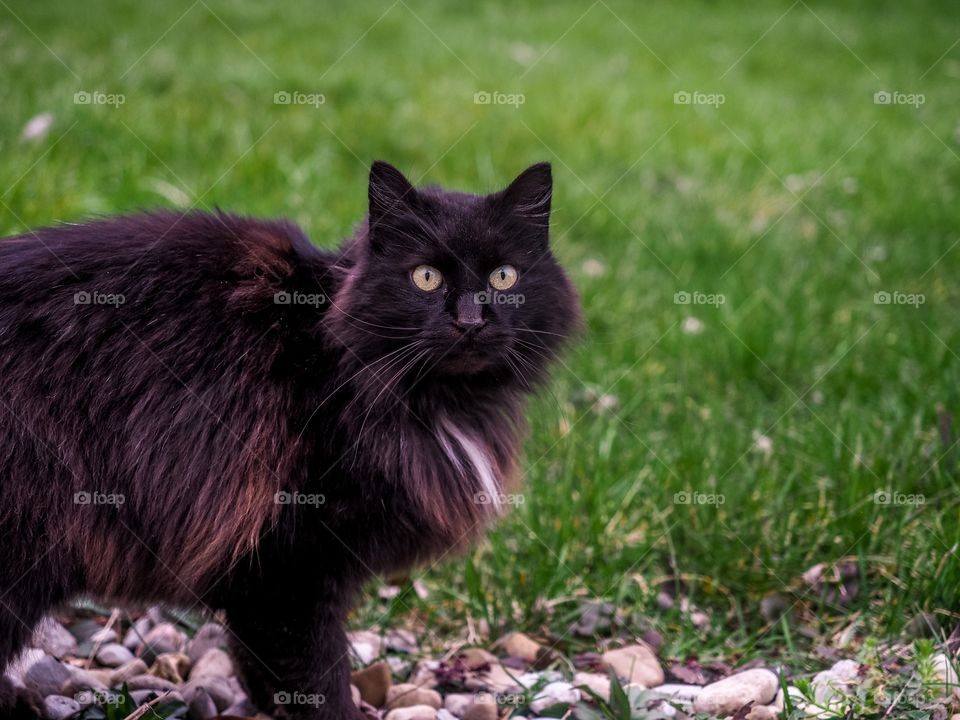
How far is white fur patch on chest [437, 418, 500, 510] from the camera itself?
244 cm

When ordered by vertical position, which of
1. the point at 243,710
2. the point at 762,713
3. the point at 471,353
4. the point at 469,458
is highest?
the point at 471,353

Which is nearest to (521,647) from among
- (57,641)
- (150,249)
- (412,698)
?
(412,698)

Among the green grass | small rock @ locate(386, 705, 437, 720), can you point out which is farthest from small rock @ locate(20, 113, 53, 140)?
small rock @ locate(386, 705, 437, 720)

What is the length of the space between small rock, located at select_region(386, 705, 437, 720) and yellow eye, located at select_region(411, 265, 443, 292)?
1.08m

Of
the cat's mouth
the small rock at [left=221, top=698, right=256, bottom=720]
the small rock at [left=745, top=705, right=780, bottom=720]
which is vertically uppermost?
the cat's mouth

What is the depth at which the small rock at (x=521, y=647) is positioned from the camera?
9.39ft

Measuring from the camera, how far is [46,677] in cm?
258

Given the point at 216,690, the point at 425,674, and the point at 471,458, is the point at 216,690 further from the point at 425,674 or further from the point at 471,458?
the point at 471,458

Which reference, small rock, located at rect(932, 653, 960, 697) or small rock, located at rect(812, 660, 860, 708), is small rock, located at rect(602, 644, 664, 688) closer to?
small rock, located at rect(812, 660, 860, 708)

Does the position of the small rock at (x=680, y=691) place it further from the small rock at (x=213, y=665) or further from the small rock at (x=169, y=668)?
the small rock at (x=169, y=668)

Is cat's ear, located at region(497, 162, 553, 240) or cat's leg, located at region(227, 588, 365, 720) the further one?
cat's ear, located at region(497, 162, 553, 240)

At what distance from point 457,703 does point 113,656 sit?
1.01 metres

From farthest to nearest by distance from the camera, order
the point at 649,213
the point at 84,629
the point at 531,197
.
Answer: the point at 649,213
the point at 84,629
the point at 531,197

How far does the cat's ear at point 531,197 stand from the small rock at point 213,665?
147cm
